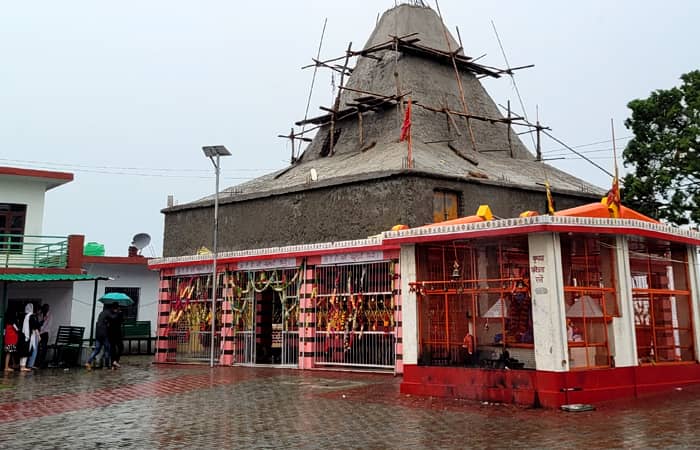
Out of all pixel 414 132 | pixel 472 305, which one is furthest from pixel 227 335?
pixel 472 305

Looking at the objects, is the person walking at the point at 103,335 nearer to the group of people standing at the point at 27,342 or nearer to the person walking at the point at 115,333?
the person walking at the point at 115,333

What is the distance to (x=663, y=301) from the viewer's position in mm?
13539

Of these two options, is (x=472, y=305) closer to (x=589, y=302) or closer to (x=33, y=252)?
(x=589, y=302)

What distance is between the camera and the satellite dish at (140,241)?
99.3ft

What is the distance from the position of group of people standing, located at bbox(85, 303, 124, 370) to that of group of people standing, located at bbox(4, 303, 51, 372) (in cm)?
146

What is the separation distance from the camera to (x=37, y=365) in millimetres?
19469

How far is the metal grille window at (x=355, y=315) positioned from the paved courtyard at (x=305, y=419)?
1.87m

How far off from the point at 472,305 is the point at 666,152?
1186 centimetres

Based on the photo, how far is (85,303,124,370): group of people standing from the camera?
60.7 feet

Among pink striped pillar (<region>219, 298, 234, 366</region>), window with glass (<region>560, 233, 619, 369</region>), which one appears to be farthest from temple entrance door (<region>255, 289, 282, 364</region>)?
window with glass (<region>560, 233, 619, 369</region>)

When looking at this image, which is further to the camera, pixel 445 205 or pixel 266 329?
pixel 266 329

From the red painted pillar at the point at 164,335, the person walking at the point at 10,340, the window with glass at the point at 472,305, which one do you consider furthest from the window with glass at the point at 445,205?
the person walking at the point at 10,340

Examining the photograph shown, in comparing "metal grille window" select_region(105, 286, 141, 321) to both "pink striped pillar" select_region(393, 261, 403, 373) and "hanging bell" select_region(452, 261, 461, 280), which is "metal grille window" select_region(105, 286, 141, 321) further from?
"hanging bell" select_region(452, 261, 461, 280)

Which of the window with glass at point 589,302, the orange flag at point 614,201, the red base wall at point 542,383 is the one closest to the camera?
the red base wall at point 542,383
